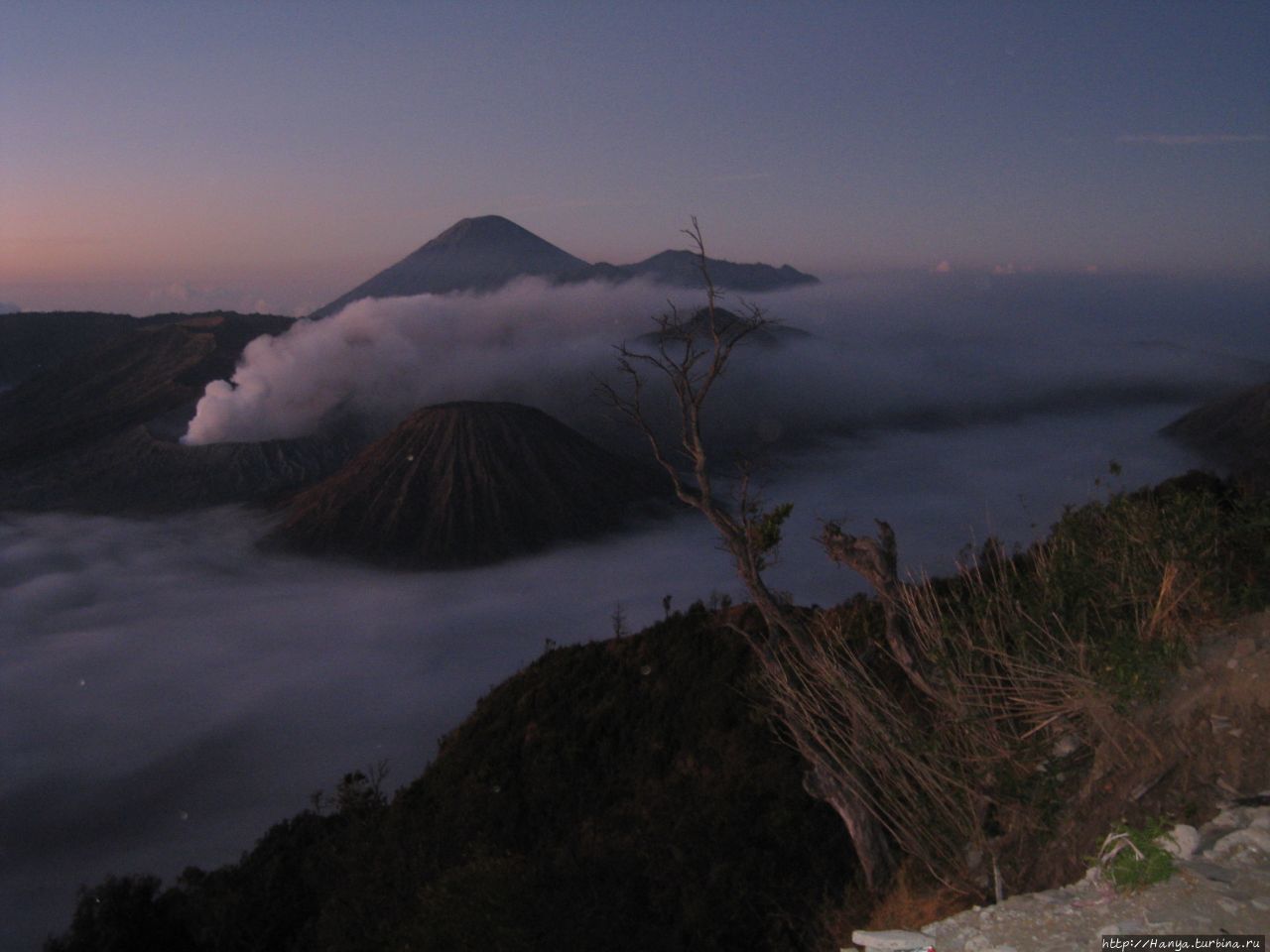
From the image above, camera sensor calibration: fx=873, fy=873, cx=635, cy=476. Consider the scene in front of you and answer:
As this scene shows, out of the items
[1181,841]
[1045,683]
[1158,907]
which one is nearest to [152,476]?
[1045,683]

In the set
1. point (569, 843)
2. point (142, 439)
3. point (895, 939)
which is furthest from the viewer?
point (142, 439)

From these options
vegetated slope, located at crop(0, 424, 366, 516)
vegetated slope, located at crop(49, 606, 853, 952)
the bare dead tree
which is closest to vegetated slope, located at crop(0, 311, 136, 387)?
vegetated slope, located at crop(0, 424, 366, 516)

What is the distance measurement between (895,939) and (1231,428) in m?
106

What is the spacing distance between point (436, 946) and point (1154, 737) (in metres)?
7.85

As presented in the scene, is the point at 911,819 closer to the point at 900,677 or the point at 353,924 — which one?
the point at 900,677

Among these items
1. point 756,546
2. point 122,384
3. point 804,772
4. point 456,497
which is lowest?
point 456,497

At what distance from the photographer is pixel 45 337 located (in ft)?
607

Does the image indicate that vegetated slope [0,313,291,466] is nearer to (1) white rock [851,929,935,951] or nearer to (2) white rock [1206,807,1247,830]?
(1) white rock [851,929,935,951]

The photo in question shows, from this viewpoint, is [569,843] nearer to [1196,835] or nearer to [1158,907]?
[1196,835]

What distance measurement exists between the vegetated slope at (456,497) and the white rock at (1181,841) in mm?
88995

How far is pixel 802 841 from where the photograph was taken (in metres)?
10.3

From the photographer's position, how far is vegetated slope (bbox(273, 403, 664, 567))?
9188 centimetres

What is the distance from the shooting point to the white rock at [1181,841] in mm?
4156

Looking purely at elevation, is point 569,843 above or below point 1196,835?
below
